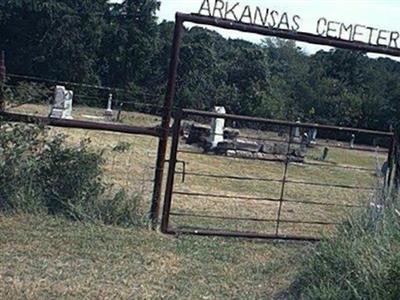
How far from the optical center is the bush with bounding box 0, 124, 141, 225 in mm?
7516

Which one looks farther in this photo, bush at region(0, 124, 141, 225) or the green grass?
bush at region(0, 124, 141, 225)

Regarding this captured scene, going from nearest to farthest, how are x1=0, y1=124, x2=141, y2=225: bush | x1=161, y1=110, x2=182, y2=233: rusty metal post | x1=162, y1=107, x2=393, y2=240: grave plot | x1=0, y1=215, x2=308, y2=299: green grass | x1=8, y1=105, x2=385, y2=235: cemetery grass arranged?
x1=0, y1=215, x2=308, y2=299: green grass → x1=0, y1=124, x2=141, y2=225: bush → x1=161, y1=110, x2=182, y2=233: rusty metal post → x1=162, y1=107, x2=393, y2=240: grave plot → x1=8, y1=105, x2=385, y2=235: cemetery grass

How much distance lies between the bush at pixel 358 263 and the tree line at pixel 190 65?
2274cm

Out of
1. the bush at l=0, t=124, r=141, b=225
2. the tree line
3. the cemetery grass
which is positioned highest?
the tree line

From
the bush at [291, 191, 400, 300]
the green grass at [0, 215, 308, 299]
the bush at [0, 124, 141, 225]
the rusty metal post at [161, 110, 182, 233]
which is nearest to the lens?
the bush at [291, 191, 400, 300]

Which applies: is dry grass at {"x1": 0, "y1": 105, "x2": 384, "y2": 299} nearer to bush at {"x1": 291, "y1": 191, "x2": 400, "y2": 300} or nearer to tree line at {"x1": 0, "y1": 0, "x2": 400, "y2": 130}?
bush at {"x1": 291, "y1": 191, "x2": 400, "y2": 300}

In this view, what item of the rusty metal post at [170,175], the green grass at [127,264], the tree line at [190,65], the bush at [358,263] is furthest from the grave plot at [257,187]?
the tree line at [190,65]

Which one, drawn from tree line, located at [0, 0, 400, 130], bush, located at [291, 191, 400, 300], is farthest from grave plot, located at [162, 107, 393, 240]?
tree line, located at [0, 0, 400, 130]

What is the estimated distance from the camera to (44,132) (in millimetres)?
7652

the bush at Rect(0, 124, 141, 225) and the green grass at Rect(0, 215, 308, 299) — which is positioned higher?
the bush at Rect(0, 124, 141, 225)

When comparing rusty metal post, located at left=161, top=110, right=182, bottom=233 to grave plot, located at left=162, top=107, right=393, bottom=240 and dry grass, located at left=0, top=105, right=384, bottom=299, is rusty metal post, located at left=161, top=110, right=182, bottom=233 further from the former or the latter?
dry grass, located at left=0, top=105, right=384, bottom=299

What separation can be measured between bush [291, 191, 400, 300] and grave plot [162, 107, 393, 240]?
823 mm

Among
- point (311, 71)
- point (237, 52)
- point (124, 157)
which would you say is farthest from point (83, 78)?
point (124, 157)

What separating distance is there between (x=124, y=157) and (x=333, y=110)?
65.7ft
